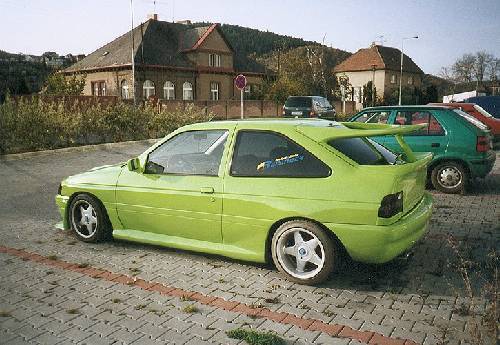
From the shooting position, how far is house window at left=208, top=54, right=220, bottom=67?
47.5 metres

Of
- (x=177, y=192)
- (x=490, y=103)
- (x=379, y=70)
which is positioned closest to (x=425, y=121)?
(x=177, y=192)

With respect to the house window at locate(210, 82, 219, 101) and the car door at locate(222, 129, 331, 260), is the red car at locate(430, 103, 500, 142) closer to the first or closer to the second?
the car door at locate(222, 129, 331, 260)

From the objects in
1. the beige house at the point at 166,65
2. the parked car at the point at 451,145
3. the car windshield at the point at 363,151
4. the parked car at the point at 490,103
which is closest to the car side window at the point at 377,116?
the parked car at the point at 451,145

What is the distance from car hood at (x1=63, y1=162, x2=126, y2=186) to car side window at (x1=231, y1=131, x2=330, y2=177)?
5.74 ft

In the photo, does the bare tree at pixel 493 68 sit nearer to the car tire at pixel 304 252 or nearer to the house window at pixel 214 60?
the house window at pixel 214 60

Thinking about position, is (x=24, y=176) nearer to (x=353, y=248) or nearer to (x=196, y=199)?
(x=196, y=199)

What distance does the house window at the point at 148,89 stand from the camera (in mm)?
43059

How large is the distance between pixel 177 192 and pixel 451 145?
19.4ft

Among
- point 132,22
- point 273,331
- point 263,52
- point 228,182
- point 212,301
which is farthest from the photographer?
point 263,52

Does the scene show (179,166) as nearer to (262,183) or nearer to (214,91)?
(262,183)

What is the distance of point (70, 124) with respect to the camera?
17438mm

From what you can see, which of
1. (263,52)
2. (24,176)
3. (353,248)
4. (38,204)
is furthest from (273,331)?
(263,52)

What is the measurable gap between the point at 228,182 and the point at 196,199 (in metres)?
0.44

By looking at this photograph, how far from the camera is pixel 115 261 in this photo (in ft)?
18.2
